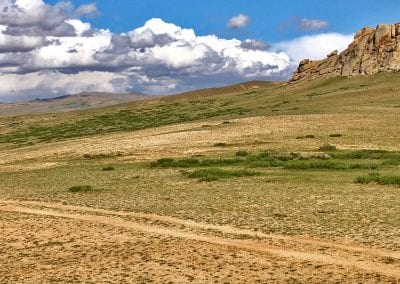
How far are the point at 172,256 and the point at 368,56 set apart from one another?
15376 centimetres

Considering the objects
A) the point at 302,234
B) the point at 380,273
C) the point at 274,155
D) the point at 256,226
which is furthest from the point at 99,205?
the point at 274,155

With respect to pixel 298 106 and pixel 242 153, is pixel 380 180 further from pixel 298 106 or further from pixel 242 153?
pixel 298 106

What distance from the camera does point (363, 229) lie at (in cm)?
2198

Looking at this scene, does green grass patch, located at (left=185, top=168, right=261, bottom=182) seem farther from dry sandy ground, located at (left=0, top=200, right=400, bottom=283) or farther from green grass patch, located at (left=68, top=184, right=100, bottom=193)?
dry sandy ground, located at (left=0, top=200, right=400, bottom=283)

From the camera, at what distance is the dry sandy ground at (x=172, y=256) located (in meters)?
16.9

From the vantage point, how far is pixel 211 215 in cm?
2625

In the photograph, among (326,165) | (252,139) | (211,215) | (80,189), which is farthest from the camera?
(252,139)

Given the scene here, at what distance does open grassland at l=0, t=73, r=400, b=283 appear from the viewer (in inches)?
700

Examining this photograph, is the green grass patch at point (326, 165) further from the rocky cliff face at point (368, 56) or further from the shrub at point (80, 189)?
the rocky cliff face at point (368, 56)

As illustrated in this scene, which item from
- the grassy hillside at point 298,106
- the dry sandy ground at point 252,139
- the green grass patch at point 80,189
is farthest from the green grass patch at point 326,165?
the grassy hillside at point 298,106

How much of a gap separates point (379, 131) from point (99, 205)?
4454cm

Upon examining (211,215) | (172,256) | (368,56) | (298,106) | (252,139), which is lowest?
(211,215)

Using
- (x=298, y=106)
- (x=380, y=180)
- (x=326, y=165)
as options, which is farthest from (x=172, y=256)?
(x=298, y=106)

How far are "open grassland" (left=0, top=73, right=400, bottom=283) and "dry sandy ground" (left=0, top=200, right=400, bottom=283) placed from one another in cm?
4
